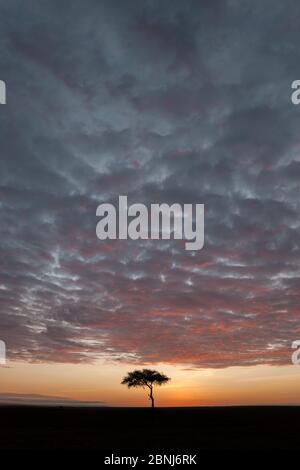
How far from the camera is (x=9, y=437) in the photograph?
46.3 metres

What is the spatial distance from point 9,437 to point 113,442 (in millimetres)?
12219

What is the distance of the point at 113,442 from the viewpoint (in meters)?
42.7
